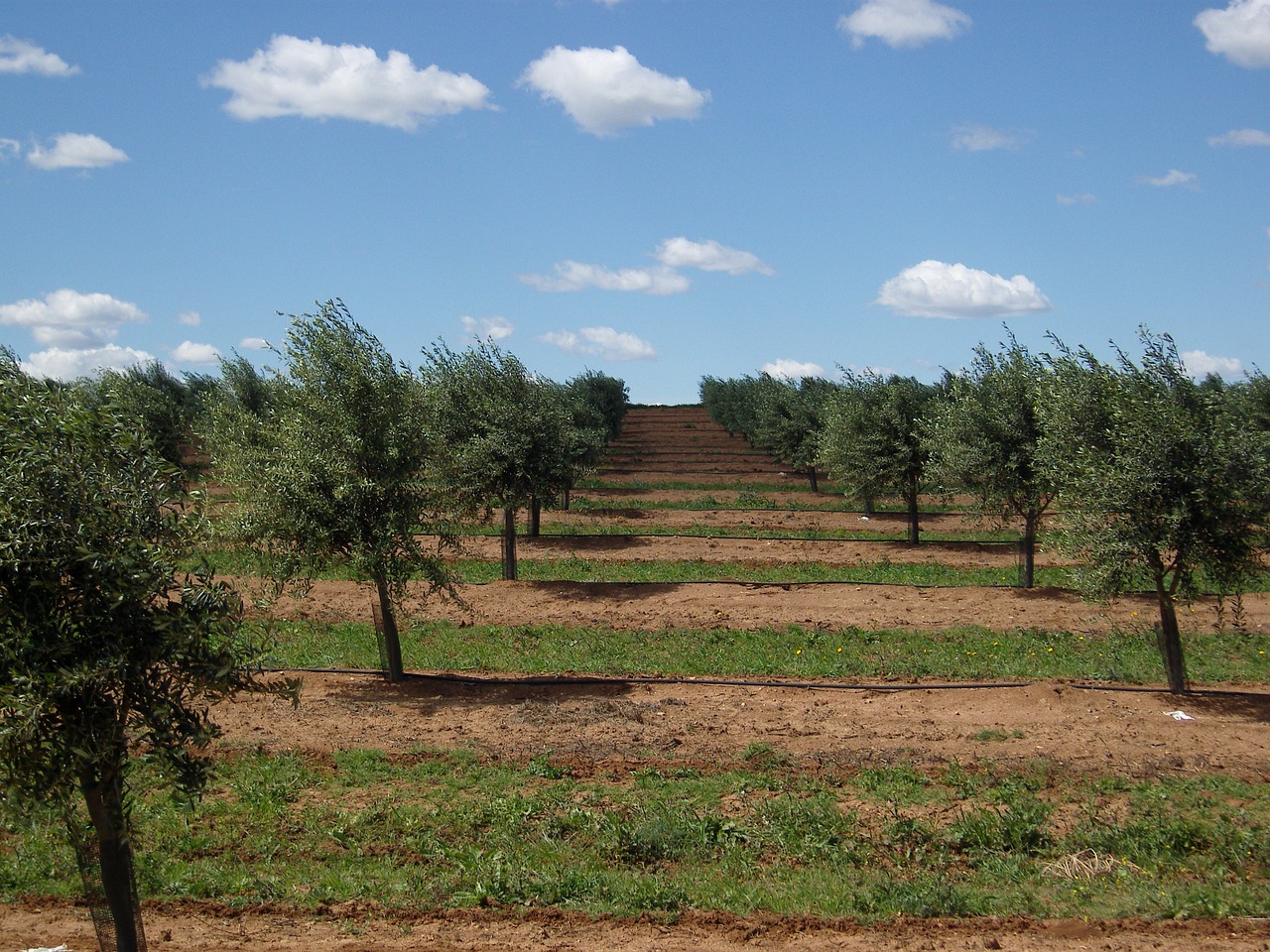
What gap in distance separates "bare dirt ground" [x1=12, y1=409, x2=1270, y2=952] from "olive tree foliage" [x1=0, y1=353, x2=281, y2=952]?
8.01 feet

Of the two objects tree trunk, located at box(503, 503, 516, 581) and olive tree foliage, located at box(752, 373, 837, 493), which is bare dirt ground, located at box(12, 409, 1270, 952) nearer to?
tree trunk, located at box(503, 503, 516, 581)

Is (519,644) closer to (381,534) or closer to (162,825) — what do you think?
(381,534)

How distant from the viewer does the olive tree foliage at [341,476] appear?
47.8 feet

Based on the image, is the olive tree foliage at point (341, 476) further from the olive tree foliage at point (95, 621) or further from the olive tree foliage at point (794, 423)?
the olive tree foliage at point (794, 423)

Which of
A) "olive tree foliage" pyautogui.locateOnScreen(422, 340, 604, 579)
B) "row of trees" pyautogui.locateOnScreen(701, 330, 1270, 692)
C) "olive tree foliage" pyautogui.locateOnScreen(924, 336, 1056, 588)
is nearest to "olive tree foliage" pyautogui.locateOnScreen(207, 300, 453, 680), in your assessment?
"olive tree foliage" pyautogui.locateOnScreen(422, 340, 604, 579)

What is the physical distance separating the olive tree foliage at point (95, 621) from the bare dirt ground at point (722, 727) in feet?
8.01

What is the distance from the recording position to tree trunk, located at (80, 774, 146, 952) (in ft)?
20.7

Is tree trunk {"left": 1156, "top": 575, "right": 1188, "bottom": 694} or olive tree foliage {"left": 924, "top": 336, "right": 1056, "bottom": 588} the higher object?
olive tree foliage {"left": 924, "top": 336, "right": 1056, "bottom": 588}

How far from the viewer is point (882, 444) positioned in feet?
103

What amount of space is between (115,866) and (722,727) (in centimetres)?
810

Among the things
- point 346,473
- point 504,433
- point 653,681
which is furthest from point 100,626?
point 504,433

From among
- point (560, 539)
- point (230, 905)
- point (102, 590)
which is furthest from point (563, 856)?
point (560, 539)

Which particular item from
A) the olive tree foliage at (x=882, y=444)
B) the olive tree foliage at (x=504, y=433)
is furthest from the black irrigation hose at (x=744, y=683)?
the olive tree foliage at (x=882, y=444)

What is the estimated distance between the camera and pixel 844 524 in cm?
3531
